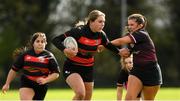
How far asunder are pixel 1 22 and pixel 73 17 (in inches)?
274

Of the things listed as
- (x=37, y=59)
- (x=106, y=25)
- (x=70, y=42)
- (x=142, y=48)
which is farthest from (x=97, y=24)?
(x=106, y=25)

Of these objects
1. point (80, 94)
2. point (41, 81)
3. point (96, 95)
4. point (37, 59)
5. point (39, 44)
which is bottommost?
point (96, 95)

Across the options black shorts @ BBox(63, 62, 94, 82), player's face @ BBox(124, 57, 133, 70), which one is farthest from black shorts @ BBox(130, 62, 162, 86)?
player's face @ BBox(124, 57, 133, 70)

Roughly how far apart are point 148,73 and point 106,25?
40442 mm

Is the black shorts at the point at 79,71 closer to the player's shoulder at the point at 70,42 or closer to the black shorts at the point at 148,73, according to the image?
the player's shoulder at the point at 70,42

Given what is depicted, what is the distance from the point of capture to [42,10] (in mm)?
53062

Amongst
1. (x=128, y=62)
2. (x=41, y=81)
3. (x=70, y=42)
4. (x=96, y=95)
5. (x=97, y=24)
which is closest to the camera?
(x=41, y=81)

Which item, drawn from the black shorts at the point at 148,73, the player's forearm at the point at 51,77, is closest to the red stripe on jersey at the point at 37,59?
the player's forearm at the point at 51,77

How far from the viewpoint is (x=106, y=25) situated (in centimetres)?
5172

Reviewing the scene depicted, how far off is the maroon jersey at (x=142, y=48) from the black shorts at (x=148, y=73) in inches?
3.0

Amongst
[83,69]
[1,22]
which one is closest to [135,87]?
[83,69]

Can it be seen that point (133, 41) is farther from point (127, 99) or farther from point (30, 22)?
point (30, 22)

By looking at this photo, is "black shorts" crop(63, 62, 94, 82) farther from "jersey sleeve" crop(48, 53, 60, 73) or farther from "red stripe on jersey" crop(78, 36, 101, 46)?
"jersey sleeve" crop(48, 53, 60, 73)

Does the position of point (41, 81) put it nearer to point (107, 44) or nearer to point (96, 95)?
point (107, 44)
